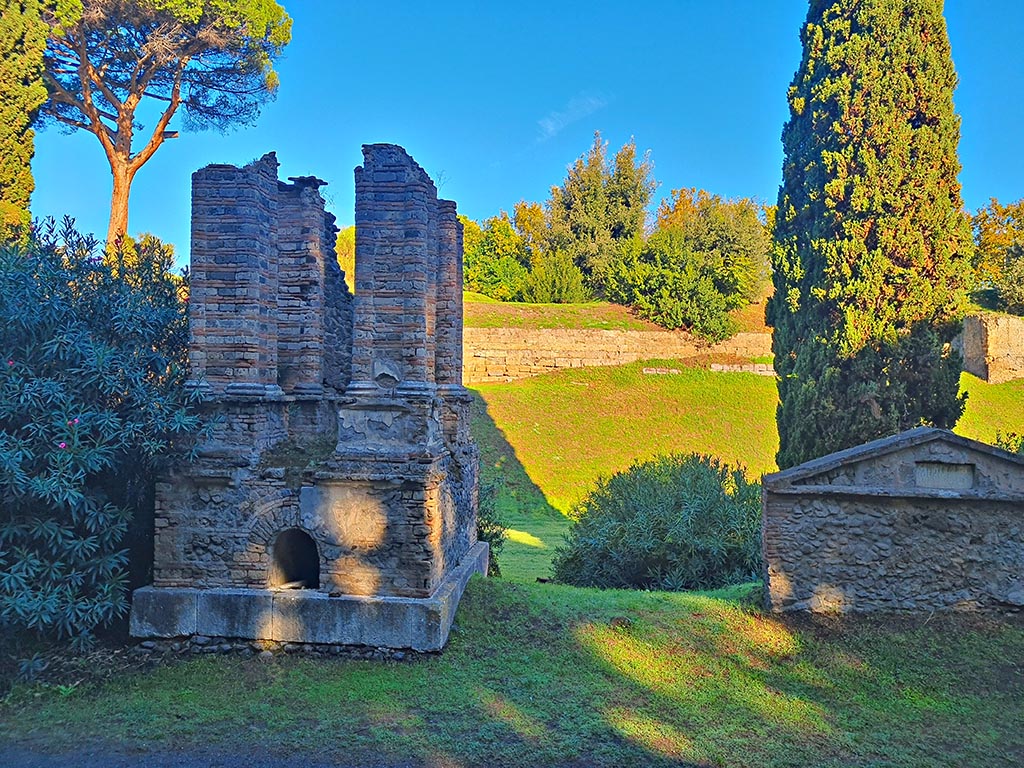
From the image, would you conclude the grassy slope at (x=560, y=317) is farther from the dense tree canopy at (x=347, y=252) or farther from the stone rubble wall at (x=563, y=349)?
the dense tree canopy at (x=347, y=252)

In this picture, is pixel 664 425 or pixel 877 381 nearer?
pixel 877 381

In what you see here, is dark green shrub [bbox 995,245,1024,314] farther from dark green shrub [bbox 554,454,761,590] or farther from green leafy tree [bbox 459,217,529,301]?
dark green shrub [bbox 554,454,761,590]

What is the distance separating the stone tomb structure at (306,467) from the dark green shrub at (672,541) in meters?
3.34

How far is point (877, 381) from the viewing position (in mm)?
12359

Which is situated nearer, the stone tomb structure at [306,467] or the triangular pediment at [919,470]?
the stone tomb structure at [306,467]

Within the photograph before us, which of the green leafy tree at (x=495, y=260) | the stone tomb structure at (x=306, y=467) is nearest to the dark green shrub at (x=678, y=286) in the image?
the green leafy tree at (x=495, y=260)

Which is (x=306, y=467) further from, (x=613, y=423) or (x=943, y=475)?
(x=613, y=423)

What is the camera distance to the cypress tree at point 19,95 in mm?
16038

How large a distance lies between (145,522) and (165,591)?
898 mm

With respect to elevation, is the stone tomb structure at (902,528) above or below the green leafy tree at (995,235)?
below


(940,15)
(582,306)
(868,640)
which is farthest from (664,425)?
(868,640)

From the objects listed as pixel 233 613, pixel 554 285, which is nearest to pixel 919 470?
pixel 233 613

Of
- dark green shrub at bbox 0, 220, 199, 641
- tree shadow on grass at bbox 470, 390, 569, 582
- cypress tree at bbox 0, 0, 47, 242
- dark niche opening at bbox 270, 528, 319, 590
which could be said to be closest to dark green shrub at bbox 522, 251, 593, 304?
tree shadow on grass at bbox 470, 390, 569, 582

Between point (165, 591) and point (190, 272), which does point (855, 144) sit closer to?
point (190, 272)
